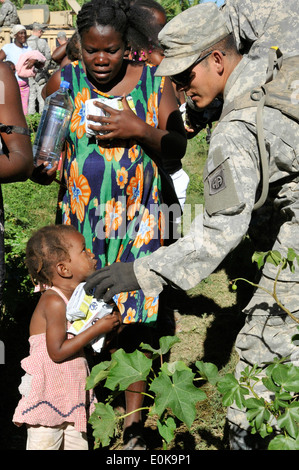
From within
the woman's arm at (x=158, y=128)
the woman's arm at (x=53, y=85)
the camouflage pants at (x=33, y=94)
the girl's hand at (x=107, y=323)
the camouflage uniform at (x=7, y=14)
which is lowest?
the girl's hand at (x=107, y=323)

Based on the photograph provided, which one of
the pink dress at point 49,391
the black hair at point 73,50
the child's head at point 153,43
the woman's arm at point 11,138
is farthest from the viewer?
the child's head at point 153,43

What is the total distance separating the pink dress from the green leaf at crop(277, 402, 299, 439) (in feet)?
4.34

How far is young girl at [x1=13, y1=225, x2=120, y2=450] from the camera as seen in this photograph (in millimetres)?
3041

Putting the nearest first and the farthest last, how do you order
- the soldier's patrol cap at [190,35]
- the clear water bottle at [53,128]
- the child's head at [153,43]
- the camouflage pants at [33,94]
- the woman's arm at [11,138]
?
the soldier's patrol cap at [190,35]
the woman's arm at [11,138]
the clear water bottle at [53,128]
the child's head at [153,43]
the camouflage pants at [33,94]

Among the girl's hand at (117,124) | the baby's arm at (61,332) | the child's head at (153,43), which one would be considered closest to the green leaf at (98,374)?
the baby's arm at (61,332)

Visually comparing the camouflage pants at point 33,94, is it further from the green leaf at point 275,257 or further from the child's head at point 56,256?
the green leaf at point 275,257

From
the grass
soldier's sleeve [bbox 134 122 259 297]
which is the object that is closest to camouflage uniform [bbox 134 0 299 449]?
soldier's sleeve [bbox 134 122 259 297]

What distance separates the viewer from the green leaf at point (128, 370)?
2.32 meters

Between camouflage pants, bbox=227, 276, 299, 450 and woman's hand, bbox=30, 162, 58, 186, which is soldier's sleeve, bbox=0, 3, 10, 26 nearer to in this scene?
woman's hand, bbox=30, 162, 58, 186

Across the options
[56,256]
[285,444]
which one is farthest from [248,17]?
[285,444]

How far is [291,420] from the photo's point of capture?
2.07 meters

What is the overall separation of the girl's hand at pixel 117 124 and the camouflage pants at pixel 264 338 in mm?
1165

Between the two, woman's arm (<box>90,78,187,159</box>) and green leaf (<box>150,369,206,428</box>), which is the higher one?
woman's arm (<box>90,78,187,159</box>)

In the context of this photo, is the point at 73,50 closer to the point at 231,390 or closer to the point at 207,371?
the point at 207,371
